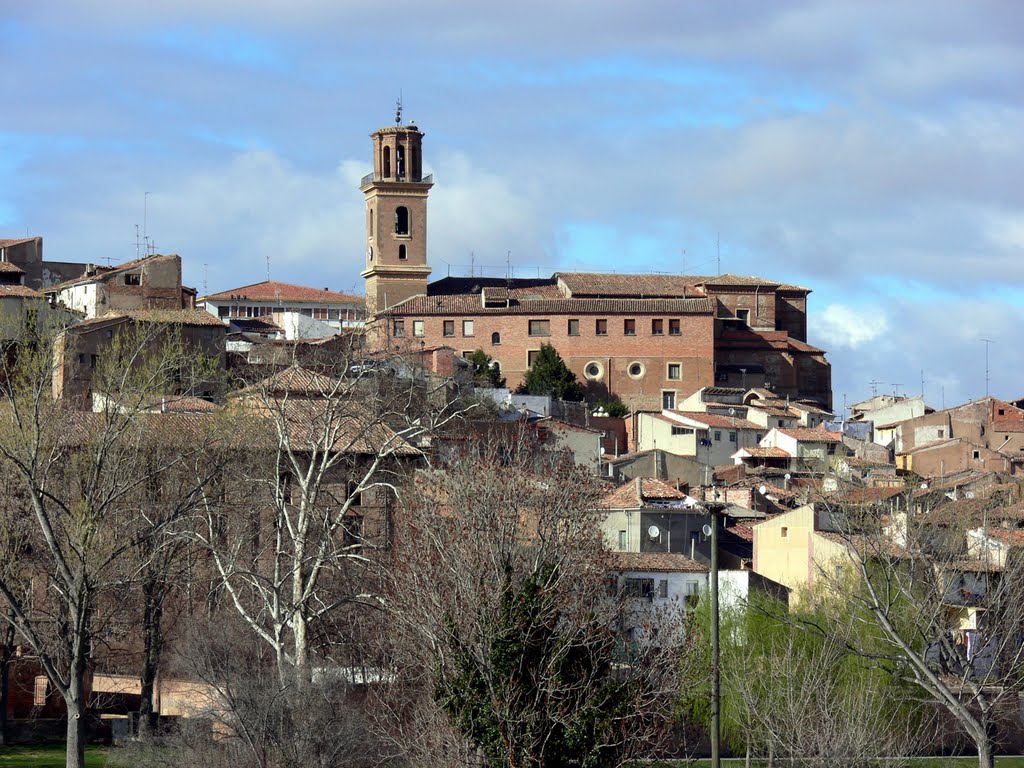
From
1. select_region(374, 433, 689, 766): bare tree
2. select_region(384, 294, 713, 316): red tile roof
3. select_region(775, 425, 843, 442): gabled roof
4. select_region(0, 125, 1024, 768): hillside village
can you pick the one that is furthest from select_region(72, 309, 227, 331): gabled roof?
select_region(374, 433, 689, 766): bare tree

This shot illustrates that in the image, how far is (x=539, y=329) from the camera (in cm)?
7794

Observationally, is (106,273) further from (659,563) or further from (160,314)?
(659,563)

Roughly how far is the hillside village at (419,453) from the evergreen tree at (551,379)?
1.11 feet

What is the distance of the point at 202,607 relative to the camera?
108 feet

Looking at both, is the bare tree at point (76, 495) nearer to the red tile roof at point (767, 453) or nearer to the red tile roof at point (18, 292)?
the red tile roof at point (18, 292)

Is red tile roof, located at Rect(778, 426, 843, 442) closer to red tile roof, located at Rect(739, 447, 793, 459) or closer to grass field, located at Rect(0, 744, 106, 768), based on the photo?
red tile roof, located at Rect(739, 447, 793, 459)

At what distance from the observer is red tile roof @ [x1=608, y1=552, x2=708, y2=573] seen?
127ft

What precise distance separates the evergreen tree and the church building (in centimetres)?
122

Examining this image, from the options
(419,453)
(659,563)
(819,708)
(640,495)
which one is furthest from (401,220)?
(819,708)

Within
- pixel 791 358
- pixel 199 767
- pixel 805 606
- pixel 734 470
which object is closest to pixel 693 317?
pixel 791 358

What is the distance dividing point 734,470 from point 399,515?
99.2 feet

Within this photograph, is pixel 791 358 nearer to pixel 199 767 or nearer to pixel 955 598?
pixel 955 598

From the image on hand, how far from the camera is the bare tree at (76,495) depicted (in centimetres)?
2286

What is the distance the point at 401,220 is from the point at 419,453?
164ft
